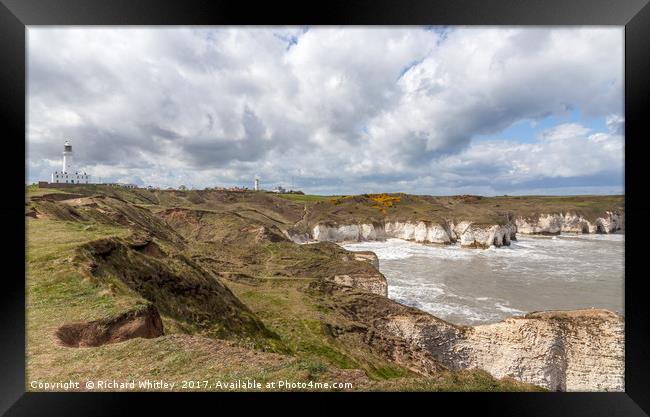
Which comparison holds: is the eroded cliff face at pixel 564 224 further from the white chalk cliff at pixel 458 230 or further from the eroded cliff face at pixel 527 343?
the eroded cliff face at pixel 527 343

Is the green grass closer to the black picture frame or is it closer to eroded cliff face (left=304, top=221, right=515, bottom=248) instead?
the black picture frame

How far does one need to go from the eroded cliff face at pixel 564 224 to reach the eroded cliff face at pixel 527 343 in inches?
2219

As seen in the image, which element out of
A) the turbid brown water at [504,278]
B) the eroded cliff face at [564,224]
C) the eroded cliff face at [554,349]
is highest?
the eroded cliff face at [564,224]

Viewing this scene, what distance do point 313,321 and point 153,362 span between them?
285 inches

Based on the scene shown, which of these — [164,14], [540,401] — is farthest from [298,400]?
[164,14]

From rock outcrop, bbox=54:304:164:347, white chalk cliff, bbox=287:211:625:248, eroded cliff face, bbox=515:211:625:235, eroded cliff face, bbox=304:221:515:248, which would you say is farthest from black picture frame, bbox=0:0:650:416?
eroded cliff face, bbox=515:211:625:235

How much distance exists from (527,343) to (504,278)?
65.8 feet

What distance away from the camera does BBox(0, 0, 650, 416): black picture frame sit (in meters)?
4.19

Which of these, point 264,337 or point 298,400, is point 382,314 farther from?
point 298,400

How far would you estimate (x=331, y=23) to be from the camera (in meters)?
4.46

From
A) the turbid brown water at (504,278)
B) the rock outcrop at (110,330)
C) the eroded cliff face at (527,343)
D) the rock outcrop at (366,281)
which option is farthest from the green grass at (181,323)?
the turbid brown water at (504,278)

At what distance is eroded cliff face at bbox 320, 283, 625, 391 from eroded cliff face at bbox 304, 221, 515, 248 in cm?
3702

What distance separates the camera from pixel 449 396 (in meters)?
4.31

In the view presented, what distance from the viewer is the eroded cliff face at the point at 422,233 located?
153 feet
